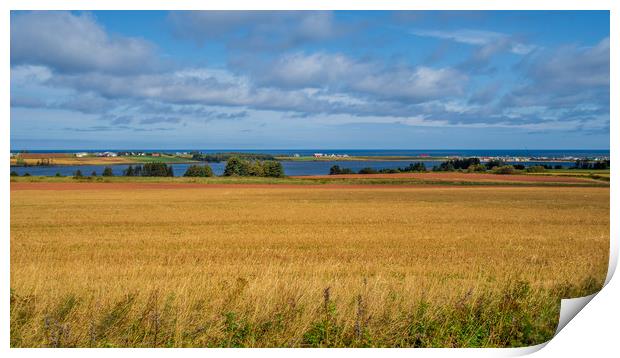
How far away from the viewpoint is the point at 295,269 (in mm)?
10898

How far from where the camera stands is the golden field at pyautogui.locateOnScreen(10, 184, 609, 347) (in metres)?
6.04

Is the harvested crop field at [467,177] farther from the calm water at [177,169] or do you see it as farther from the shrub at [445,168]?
the calm water at [177,169]

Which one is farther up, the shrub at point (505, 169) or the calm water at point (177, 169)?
the calm water at point (177, 169)

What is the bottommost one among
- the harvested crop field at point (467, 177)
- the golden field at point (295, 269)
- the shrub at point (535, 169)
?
the golden field at point (295, 269)

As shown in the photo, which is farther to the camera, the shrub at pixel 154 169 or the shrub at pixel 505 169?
the shrub at pixel 505 169

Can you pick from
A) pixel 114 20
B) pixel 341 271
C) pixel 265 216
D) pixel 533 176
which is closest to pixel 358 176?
pixel 533 176

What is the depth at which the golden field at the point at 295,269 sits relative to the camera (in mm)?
6039

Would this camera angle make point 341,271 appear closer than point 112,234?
Yes

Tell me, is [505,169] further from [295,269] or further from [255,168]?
[295,269]

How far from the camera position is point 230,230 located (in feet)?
63.3

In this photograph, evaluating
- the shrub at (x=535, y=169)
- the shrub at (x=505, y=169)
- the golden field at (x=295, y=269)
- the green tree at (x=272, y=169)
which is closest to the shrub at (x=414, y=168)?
the golden field at (x=295, y=269)

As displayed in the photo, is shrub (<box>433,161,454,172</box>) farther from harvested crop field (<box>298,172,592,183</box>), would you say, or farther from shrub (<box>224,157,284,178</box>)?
shrub (<box>224,157,284,178</box>)

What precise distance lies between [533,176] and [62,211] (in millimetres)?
29921

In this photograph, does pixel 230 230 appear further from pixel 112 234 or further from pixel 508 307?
pixel 508 307
